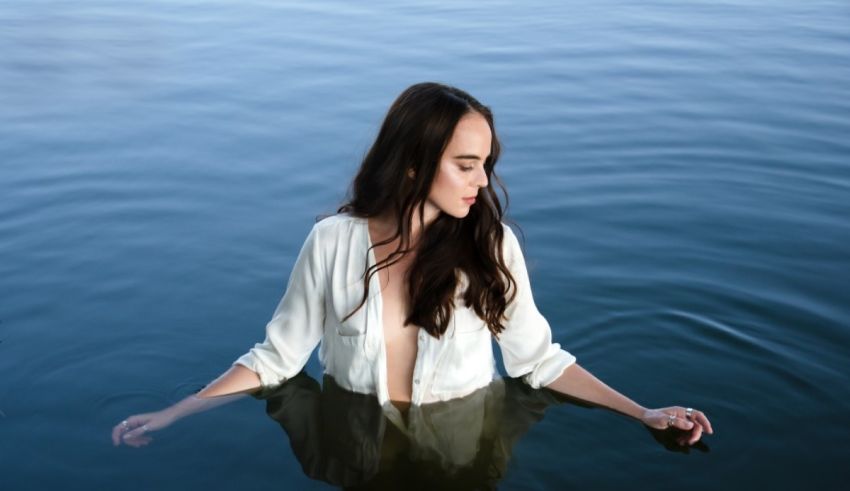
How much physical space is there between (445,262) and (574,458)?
2.76 ft

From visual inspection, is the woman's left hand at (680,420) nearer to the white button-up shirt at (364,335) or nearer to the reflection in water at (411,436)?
the white button-up shirt at (364,335)

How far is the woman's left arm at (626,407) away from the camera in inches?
134

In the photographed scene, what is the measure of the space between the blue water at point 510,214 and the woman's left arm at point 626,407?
17 cm

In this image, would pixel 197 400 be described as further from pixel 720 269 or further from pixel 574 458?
pixel 720 269

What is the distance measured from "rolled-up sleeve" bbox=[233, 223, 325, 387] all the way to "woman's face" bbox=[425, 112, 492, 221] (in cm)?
45

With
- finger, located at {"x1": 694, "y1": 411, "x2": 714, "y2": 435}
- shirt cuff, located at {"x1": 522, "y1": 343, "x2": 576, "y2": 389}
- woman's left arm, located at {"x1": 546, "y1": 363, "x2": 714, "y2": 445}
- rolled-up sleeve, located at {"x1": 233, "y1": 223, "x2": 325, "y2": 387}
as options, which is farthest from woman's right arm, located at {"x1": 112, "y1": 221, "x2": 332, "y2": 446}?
finger, located at {"x1": 694, "y1": 411, "x2": 714, "y2": 435}

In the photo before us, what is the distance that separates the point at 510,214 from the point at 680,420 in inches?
102

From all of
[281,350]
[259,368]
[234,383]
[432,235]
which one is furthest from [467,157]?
[234,383]

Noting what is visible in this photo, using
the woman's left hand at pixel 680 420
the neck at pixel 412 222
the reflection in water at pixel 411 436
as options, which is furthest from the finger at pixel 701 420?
the neck at pixel 412 222

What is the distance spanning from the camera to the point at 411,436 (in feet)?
11.8

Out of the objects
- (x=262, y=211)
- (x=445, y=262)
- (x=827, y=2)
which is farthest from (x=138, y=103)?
(x=827, y=2)

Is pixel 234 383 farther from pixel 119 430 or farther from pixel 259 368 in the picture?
pixel 119 430

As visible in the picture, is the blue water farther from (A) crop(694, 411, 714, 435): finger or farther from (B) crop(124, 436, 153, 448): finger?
(A) crop(694, 411, 714, 435): finger

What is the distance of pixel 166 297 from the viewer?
4.89 meters
